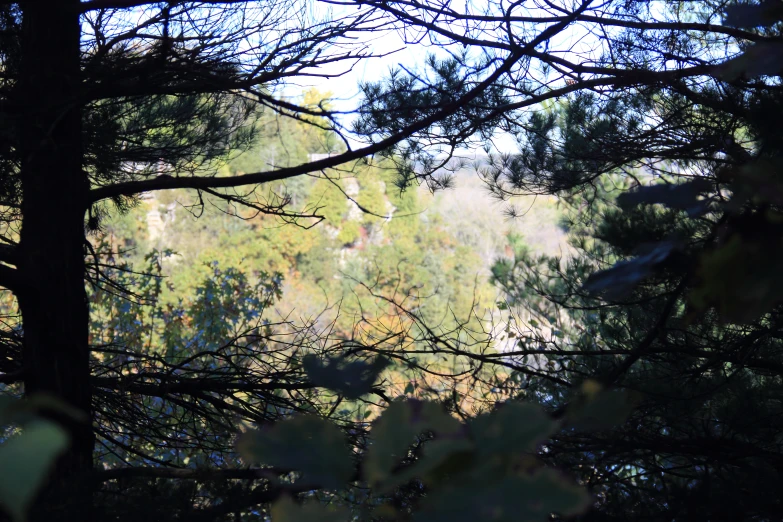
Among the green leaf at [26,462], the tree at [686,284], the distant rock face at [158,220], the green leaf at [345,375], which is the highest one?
the distant rock face at [158,220]

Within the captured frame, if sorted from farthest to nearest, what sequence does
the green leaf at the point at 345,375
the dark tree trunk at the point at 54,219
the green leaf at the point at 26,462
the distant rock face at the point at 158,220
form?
1. the distant rock face at the point at 158,220
2. the dark tree trunk at the point at 54,219
3. the green leaf at the point at 345,375
4. the green leaf at the point at 26,462

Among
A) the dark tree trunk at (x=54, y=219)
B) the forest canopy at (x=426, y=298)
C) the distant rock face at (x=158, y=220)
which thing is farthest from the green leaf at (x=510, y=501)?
the distant rock face at (x=158, y=220)

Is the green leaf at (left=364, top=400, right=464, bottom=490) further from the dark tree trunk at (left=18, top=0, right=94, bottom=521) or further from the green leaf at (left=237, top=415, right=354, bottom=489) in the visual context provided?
the dark tree trunk at (left=18, top=0, right=94, bottom=521)

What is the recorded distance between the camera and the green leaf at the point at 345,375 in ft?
1.24

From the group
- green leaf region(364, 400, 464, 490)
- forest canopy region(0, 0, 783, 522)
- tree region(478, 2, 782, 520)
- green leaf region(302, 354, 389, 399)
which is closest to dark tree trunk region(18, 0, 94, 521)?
forest canopy region(0, 0, 783, 522)

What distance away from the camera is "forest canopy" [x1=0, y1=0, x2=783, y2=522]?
0.95 ft

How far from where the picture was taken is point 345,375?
391 millimetres

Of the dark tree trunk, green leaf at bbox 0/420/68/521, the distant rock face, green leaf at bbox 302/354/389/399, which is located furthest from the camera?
the distant rock face

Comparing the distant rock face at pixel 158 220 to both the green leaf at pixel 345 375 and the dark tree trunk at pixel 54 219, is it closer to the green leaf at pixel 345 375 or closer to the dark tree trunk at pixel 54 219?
the dark tree trunk at pixel 54 219

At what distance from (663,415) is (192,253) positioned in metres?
21.3

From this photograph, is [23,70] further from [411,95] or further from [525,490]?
[525,490]

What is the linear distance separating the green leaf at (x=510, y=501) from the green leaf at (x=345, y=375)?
0.13m

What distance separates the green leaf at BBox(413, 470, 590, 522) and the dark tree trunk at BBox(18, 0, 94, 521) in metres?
1.79

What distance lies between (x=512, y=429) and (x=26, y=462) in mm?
176
